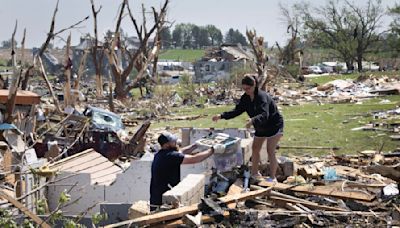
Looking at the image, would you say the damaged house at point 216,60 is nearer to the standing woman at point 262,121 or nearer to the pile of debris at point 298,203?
the standing woman at point 262,121

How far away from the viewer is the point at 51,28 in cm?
1266

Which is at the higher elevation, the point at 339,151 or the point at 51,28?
the point at 51,28

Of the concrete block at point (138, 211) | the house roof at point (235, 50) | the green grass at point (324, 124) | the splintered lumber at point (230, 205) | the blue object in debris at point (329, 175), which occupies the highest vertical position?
the house roof at point (235, 50)

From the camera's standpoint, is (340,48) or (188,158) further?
(340,48)

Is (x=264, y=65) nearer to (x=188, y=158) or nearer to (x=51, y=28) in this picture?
(x=51, y=28)

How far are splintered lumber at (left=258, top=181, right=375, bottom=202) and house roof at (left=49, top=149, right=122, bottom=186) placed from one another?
2.38 m

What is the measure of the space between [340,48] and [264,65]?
101ft

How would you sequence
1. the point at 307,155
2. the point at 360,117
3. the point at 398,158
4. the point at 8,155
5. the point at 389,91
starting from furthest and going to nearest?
the point at 389,91, the point at 360,117, the point at 307,155, the point at 398,158, the point at 8,155

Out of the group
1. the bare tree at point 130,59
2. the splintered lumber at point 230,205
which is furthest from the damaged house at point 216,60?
the splintered lumber at point 230,205

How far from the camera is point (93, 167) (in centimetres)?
920

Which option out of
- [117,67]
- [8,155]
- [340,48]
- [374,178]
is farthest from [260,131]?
[340,48]

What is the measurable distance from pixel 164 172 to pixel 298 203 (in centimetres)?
148

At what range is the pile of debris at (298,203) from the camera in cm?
589

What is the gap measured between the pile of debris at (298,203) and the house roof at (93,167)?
6.59ft
